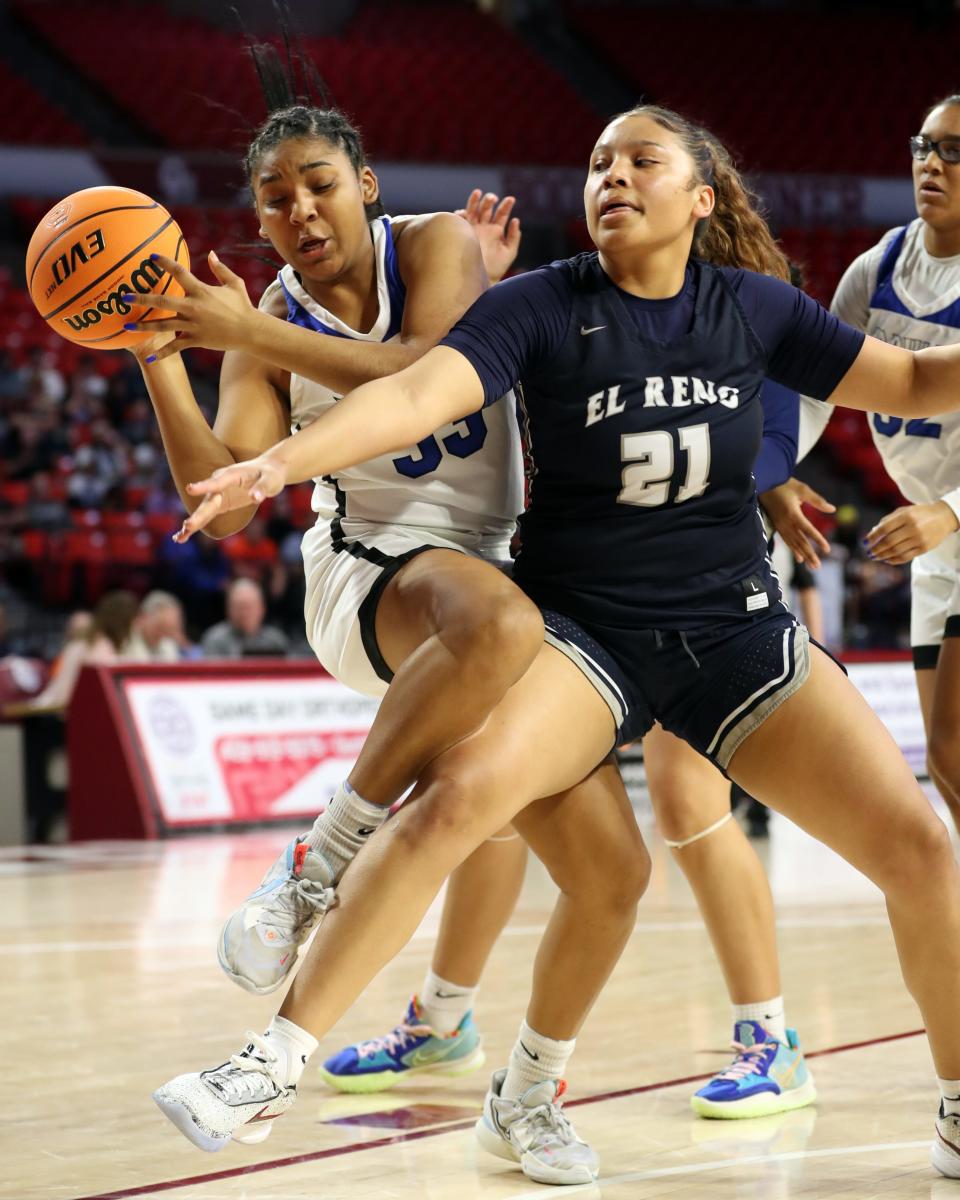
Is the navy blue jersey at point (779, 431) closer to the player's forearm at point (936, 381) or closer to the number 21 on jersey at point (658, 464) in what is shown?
the player's forearm at point (936, 381)

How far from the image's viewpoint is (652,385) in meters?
2.88

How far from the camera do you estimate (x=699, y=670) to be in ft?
9.55

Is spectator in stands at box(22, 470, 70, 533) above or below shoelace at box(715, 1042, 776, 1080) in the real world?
below

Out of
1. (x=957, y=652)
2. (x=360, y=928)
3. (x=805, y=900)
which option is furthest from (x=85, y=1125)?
(x=805, y=900)

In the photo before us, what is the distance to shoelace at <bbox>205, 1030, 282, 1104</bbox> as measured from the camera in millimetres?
2479

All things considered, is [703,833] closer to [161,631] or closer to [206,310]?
[206,310]

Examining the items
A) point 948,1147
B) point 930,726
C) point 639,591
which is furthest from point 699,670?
point 930,726

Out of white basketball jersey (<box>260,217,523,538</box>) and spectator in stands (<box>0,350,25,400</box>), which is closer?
white basketball jersey (<box>260,217,523,538</box>)

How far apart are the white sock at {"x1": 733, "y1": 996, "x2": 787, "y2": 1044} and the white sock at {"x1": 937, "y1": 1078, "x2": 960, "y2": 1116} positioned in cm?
68

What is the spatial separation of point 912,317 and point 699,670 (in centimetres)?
159

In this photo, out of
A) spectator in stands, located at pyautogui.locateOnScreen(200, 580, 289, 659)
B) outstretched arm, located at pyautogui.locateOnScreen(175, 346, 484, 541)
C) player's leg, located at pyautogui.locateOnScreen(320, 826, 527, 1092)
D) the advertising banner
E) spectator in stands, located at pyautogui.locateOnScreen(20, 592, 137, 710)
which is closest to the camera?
outstretched arm, located at pyautogui.locateOnScreen(175, 346, 484, 541)

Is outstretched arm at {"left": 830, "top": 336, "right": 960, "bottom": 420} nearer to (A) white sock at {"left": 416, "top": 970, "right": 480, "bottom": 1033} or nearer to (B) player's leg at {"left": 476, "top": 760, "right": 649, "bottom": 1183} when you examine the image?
(B) player's leg at {"left": 476, "top": 760, "right": 649, "bottom": 1183}

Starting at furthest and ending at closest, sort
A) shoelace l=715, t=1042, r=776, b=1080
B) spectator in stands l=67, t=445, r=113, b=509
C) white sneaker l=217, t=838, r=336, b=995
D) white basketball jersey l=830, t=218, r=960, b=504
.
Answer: spectator in stands l=67, t=445, r=113, b=509, white basketball jersey l=830, t=218, r=960, b=504, shoelace l=715, t=1042, r=776, b=1080, white sneaker l=217, t=838, r=336, b=995

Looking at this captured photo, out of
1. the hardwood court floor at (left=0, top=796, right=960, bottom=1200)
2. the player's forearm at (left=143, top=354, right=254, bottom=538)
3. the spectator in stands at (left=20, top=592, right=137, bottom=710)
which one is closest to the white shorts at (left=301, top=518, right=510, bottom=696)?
the player's forearm at (left=143, top=354, right=254, bottom=538)
